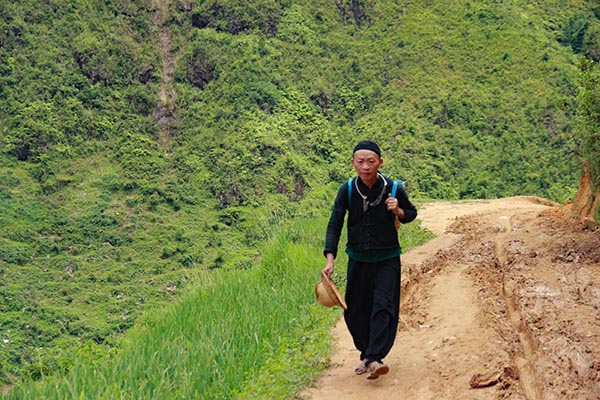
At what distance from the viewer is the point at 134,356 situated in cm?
480

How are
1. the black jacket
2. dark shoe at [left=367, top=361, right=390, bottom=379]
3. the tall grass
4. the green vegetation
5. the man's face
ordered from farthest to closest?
the green vegetation, the black jacket, the man's face, dark shoe at [left=367, top=361, right=390, bottom=379], the tall grass

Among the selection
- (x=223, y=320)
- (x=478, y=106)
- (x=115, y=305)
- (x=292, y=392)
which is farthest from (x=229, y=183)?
(x=292, y=392)

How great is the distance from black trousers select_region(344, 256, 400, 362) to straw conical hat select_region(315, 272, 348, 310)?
6.3 inches

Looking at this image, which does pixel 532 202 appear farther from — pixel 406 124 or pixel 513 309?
pixel 406 124

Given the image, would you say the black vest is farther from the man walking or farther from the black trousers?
the black trousers

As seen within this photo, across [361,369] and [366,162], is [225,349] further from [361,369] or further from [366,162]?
[366,162]

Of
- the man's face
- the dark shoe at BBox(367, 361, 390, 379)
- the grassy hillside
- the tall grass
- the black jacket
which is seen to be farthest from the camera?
the grassy hillside

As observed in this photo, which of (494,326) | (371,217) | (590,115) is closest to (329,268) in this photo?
(371,217)

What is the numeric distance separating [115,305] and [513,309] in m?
13.7

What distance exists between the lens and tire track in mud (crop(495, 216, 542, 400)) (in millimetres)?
4250

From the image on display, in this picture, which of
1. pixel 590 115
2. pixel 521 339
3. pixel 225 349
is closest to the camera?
pixel 225 349

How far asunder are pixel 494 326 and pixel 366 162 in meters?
1.70

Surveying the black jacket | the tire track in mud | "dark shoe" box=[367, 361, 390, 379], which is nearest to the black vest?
the black jacket

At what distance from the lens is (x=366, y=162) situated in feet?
14.9
